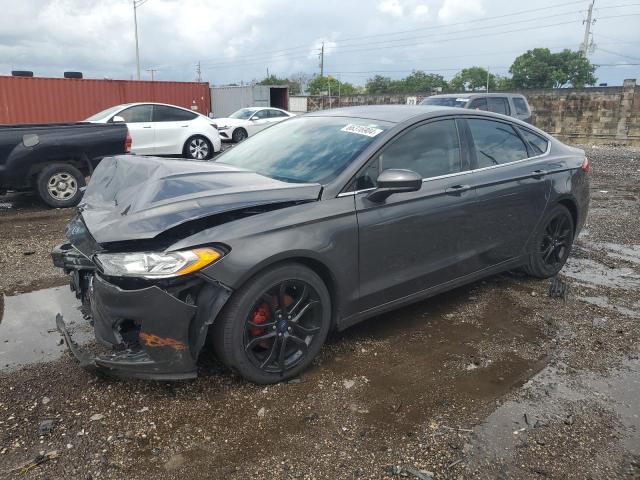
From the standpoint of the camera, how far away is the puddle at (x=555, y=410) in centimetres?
255

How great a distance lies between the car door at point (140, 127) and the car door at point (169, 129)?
14 cm

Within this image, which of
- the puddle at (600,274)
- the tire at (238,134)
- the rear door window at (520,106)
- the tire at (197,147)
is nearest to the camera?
the puddle at (600,274)

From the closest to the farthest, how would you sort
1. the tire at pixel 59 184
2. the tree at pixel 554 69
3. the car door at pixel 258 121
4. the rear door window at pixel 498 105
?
the tire at pixel 59 184 → the rear door window at pixel 498 105 → the car door at pixel 258 121 → the tree at pixel 554 69

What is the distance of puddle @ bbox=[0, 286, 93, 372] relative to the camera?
3420 mm

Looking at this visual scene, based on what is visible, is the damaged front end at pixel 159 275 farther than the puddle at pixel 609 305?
No

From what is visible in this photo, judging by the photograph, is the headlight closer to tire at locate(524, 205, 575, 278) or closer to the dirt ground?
the dirt ground

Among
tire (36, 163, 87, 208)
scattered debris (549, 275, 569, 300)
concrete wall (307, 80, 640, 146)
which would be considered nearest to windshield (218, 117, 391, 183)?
scattered debris (549, 275, 569, 300)

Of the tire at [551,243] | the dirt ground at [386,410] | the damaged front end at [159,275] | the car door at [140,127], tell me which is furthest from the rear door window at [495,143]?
the car door at [140,127]

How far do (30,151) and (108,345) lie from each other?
18.8ft

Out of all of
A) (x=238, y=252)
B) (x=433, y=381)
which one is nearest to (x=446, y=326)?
(x=433, y=381)

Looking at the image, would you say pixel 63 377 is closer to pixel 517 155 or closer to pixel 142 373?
pixel 142 373

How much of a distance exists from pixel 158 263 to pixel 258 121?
62.3 ft

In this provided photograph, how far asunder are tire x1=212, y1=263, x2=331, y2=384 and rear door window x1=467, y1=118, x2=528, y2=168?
1.89 metres

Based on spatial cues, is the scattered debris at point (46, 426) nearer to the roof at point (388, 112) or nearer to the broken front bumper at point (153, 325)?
the broken front bumper at point (153, 325)
